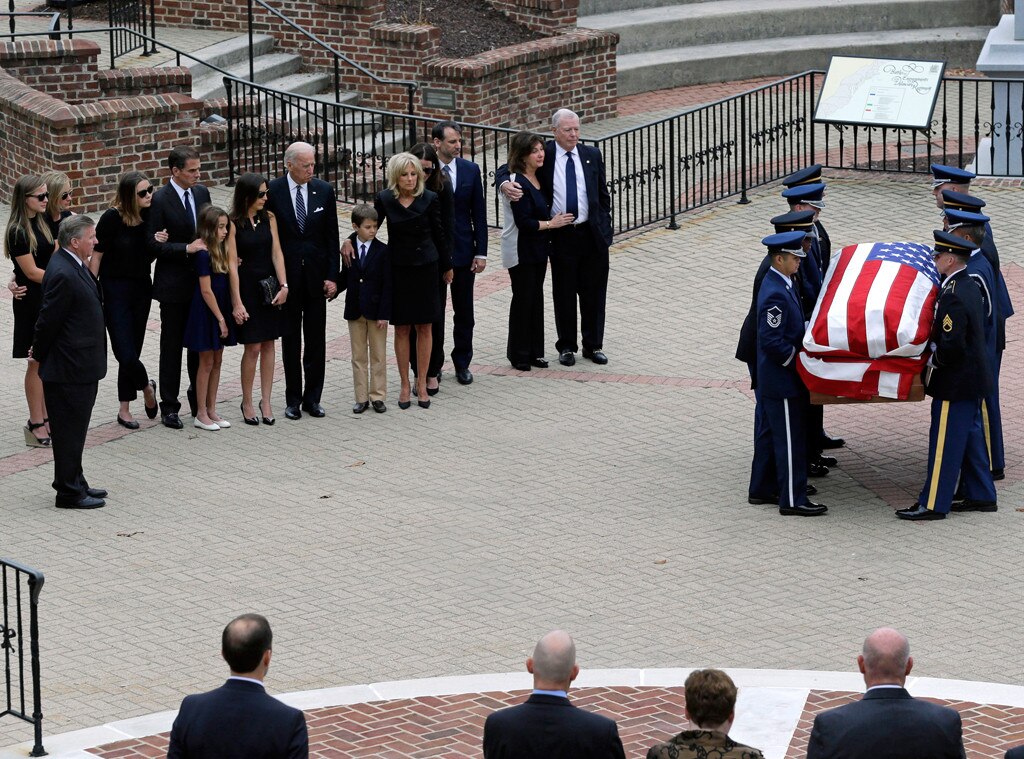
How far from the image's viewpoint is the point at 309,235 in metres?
12.9

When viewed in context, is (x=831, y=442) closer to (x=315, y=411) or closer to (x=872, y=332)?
(x=872, y=332)

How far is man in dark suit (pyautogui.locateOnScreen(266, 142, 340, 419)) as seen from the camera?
42.1ft

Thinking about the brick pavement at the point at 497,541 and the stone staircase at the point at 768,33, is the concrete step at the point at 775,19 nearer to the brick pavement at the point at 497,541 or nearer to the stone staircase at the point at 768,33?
the stone staircase at the point at 768,33

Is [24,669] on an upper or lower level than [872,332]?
lower

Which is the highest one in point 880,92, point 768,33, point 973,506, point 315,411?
point 768,33

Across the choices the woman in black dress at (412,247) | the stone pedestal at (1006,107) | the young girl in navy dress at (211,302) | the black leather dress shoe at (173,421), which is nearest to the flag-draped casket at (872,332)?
the woman in black dress at (412,247)

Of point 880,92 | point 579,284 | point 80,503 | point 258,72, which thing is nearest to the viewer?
point 80,503

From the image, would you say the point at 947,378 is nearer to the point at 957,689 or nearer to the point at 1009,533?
the point at 1009,533

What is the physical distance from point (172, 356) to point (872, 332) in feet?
15.4

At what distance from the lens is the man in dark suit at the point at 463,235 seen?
44.1 ft

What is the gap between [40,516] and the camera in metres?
11.3

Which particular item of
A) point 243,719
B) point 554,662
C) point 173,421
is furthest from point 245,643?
point 173,421

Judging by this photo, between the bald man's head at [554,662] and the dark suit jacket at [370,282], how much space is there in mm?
6915

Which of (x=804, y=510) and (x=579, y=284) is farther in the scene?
(x=579, y=284)
